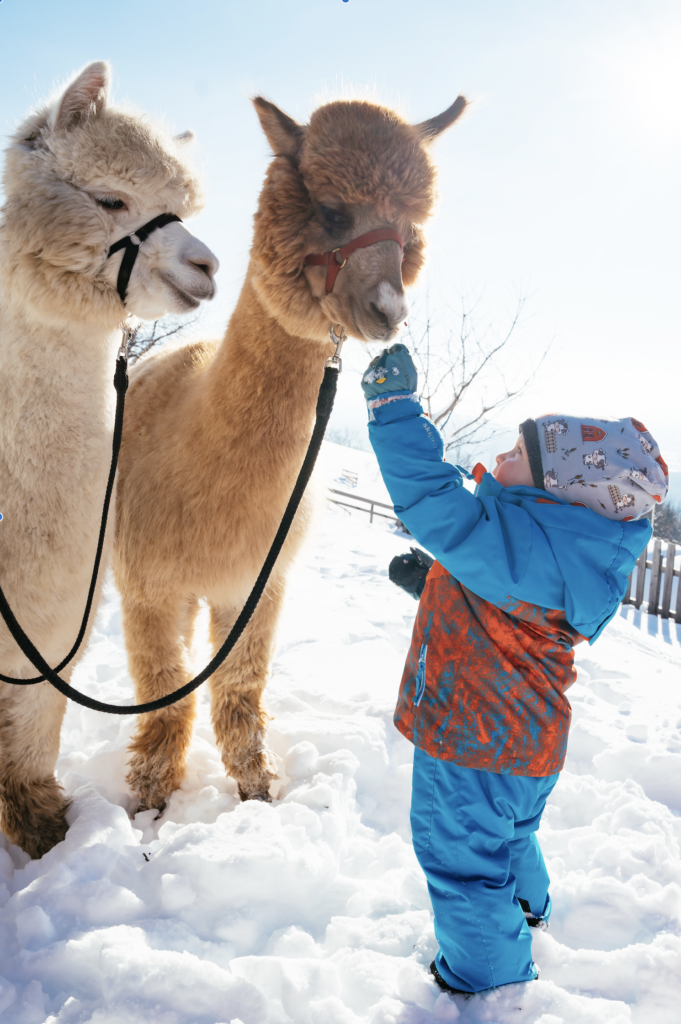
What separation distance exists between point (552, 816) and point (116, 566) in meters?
1.86

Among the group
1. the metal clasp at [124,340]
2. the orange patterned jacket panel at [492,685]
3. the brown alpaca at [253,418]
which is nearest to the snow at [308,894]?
the brown alpaca at [253,418]

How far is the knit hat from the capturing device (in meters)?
1.23

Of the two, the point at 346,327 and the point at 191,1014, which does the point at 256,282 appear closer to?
the point at 346,327

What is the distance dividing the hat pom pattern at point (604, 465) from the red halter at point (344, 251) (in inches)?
26.3

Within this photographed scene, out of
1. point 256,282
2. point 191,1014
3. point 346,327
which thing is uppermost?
point 256,282

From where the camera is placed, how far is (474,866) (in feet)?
4.42

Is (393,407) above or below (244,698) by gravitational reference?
above

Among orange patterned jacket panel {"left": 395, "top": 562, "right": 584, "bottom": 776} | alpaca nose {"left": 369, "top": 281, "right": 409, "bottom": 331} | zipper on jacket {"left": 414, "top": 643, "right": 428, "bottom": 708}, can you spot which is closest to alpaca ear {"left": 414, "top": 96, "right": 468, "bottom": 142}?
alpaca nose {"left": 369, "top": 281, "right": 409, "bottom": 331}

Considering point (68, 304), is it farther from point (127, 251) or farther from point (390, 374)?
point (390, 374)

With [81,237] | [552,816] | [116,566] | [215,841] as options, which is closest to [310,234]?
[81,237]

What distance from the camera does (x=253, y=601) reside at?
1482mm

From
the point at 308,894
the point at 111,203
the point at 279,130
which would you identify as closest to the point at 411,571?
the point at 308,894

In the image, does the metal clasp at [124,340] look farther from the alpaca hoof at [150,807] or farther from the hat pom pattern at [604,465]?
the alpaca hoof at [150,807]

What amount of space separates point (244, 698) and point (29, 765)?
76 centimetres
